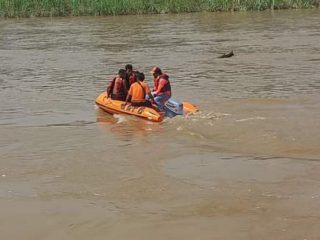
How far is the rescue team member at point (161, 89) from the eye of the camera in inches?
480

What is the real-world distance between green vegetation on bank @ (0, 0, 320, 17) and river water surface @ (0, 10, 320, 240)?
17.2m

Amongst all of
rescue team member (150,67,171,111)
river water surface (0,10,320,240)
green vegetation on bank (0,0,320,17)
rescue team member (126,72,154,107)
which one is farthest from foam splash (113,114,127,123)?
green vegetation on bank (0,0,320,17)

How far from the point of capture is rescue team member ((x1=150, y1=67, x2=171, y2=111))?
1218 centimetres

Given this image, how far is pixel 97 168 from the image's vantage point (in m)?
8.57

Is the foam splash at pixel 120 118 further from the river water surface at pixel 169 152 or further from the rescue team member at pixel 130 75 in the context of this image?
the rescue team member at pixel 130 75

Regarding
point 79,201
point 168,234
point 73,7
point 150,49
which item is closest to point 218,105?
point 79,201

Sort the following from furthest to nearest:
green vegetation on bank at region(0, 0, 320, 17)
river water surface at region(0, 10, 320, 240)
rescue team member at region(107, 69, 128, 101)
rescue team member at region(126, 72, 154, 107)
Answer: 1. green vegetation on bank at region(0, 0, 320, 17)
2. rescue team member at region(107, 69, 128, 101)
3. rescue team member at region(126, 72, 154, 107)
4. river water surface at region(0, 10, 320, 240)

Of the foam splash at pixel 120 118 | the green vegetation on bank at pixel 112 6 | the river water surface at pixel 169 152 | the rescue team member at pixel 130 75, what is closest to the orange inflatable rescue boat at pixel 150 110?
the foam splash at pixel 120 118

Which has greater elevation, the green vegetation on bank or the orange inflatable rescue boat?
the green vegetation on bank

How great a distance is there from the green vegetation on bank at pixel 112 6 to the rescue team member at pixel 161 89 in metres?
27.4

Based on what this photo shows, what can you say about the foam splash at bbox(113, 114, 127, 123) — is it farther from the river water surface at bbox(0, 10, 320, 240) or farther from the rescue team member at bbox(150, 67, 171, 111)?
the rescue team member at bbox(150, 67, 171, 111)

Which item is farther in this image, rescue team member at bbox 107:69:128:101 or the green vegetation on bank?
the green vegetation on bank

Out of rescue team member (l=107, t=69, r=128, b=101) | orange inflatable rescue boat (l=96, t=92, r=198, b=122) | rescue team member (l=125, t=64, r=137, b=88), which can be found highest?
rescue team member (l=125, t=64, r=137, b=88)

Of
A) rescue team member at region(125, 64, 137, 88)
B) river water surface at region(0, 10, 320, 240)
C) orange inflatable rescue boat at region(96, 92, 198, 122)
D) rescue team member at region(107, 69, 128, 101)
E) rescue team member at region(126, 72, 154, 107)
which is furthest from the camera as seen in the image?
rescue team member at region(107, 69, 128, 101)
